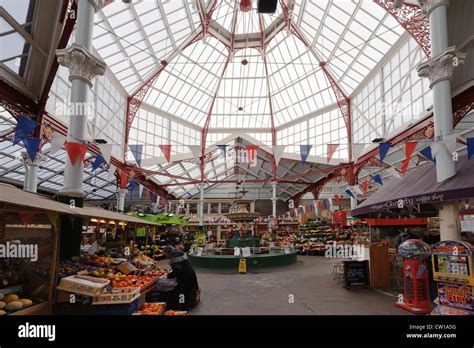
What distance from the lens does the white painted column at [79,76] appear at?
7840 mm

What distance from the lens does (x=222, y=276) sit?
493 inches

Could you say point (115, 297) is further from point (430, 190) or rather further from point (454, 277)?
point (430, 190)

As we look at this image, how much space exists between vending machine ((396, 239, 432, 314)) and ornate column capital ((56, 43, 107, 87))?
8681mm

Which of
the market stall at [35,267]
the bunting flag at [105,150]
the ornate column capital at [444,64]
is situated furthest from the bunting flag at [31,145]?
the ornate column capital at [444,64]

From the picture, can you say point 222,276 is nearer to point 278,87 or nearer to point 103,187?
point 278,87

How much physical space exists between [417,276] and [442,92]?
444 cm

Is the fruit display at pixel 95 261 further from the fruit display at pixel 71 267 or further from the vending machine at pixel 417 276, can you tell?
the vending machine at pixel 417 276

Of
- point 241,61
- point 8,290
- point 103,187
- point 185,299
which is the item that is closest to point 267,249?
point 185,299

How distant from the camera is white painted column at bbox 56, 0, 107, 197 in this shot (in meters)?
7.84

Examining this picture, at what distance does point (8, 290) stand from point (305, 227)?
24310 millimetres

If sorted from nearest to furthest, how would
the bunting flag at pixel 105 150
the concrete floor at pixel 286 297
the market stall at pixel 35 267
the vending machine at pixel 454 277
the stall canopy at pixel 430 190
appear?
the market stall at pixel 35 267 < the vending machine at pixel 454 277 < the stall canopy at pixel 430 190 < the concrete floor at pixel 286 297 < the bunting flag at pixel 105 150

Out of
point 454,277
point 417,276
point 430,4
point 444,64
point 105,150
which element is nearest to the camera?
point 454,277

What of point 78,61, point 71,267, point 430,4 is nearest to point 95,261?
point 71,267

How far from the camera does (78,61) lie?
314 inches
